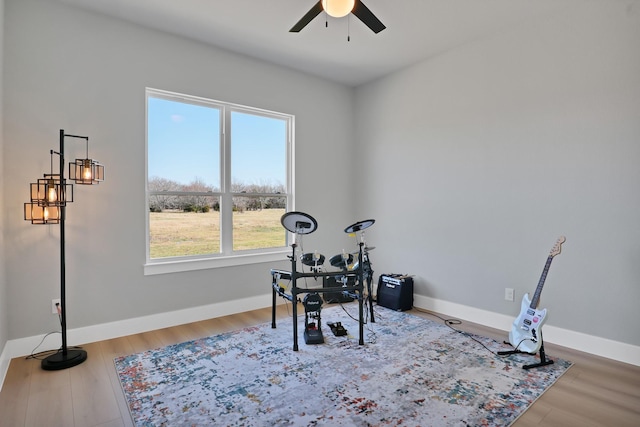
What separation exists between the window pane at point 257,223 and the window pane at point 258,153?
5.5 inches

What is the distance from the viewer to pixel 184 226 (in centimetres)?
370

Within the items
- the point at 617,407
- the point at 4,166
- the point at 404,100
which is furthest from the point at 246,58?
the point at 617,407

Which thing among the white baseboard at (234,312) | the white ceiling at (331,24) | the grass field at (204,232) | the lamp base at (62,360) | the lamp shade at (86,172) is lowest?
the lamp base at (62,360)

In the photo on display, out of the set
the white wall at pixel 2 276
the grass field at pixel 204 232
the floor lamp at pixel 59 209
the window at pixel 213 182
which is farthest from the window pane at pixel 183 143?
the white wall at pixel 2 276

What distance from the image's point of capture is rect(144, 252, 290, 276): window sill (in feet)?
11.3

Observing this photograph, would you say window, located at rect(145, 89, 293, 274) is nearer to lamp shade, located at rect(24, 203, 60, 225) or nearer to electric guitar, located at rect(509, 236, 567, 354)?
lamp shade, located at rect(24, 203, 60, 225)

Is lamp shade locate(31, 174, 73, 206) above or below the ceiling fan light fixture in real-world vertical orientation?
below

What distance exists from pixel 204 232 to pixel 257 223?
670 millimetres

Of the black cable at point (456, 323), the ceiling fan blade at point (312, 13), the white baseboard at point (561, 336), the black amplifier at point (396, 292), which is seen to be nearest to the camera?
the ceiling fan blade at point (312, 13)

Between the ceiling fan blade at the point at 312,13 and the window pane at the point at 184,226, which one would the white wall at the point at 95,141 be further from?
the ceiling fan blade at the point at 312,13

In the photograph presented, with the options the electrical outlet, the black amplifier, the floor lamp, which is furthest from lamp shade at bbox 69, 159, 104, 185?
the electrical outlet

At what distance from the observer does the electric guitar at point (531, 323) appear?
2.61 meters

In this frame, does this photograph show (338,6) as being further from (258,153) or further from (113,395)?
(113,395)

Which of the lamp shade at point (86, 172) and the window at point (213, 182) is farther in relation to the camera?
Answer: the window at point (213, 182)
